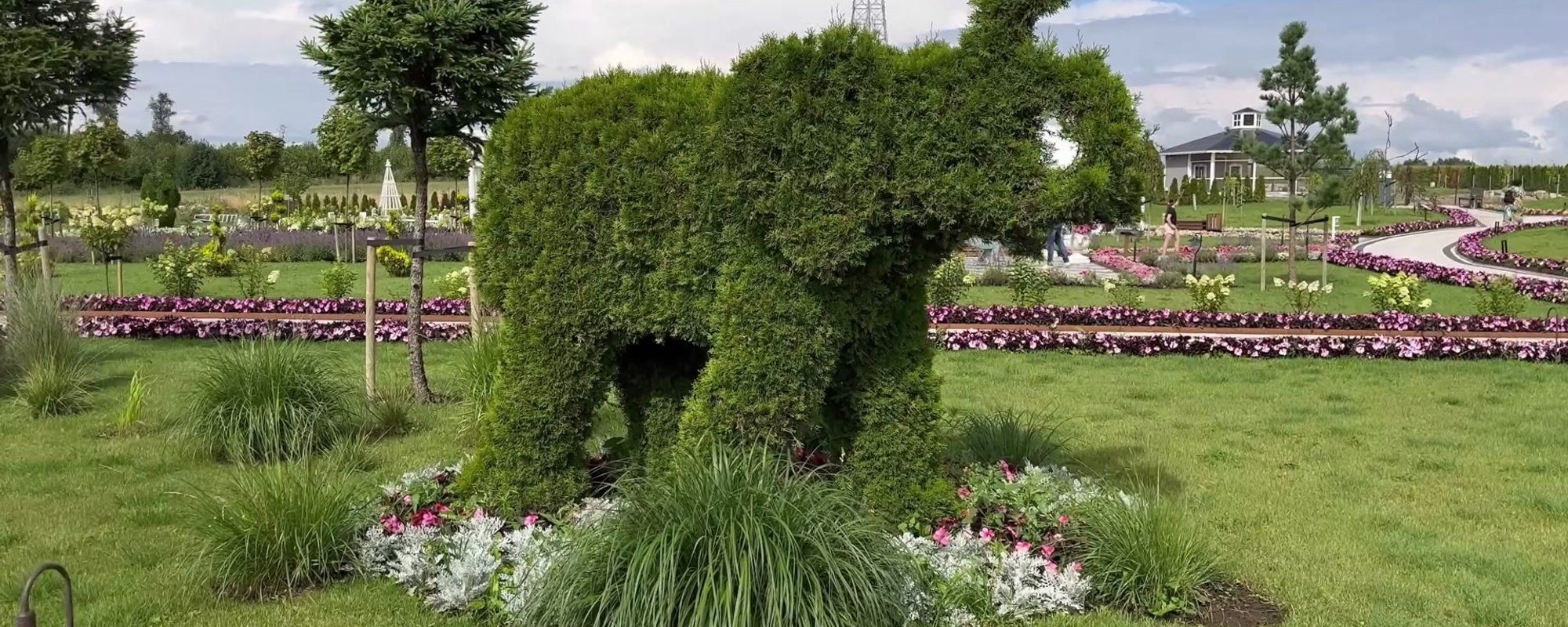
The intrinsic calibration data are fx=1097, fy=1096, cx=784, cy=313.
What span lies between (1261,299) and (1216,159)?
5407 centimetres

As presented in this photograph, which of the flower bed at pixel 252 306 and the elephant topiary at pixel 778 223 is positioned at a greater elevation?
the elephant topiary at pixel 778 223

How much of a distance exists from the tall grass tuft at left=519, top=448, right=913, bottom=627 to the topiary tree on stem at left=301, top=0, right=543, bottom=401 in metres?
4.52

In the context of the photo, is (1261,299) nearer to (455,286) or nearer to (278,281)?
(455,286)

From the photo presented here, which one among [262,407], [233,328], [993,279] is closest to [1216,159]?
[993,279]

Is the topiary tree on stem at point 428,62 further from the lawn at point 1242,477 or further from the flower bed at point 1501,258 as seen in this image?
the flower bed at point 1501,258

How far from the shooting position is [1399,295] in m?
13.1

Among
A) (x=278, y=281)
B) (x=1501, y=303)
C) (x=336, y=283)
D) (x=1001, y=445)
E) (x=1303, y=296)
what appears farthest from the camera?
(x=278, y=281)

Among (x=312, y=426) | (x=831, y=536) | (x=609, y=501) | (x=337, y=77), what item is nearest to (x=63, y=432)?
(x=312, y=426)

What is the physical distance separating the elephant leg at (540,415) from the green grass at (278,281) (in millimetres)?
10450

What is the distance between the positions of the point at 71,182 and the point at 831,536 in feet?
190

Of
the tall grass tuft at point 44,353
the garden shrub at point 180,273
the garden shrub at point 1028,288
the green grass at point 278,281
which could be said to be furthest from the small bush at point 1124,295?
the garden shrub at point 180,273

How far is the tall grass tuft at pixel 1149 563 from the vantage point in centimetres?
454

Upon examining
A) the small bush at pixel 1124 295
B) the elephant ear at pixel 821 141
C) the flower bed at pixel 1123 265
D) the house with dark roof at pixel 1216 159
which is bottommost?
the small bush at pixel 1124 295

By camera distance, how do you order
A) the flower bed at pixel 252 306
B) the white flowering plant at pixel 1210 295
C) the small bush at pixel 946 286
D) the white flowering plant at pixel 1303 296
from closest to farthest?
the flower bed at pixel 252 306 < the white flowering plant at pixel 1210 295 < the white flowering plant at pixel 1303 296 < the small bush at pixel 946 286
